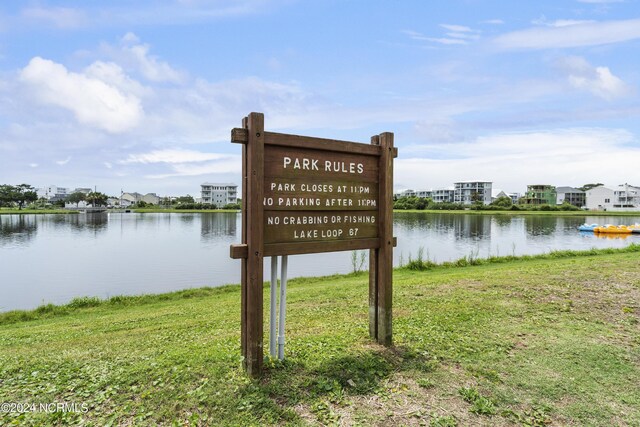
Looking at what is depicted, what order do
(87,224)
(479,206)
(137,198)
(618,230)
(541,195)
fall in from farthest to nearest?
(137,198) → (541,195) → (479,206) → (87,224) → (618,230)

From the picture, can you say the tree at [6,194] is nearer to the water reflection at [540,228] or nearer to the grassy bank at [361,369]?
the water reflection at [540,228]

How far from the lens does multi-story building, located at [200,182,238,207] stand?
383 feet

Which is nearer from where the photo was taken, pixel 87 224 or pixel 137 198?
pixel 87 224

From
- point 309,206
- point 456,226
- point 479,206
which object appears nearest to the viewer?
point 309,206

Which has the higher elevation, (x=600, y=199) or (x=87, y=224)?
(x=600, y=199)

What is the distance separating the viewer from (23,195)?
3799 inches

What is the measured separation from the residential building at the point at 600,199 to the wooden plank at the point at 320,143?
354 ft

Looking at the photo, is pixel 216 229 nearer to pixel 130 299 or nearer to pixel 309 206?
pixel 130 299

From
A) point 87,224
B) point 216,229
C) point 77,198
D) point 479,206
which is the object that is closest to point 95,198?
point 77,198

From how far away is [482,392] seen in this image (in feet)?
11.0

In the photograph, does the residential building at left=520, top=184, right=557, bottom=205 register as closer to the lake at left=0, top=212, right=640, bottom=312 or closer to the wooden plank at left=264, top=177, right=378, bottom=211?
the lake at left=0, top=212, right=640, bottom=312

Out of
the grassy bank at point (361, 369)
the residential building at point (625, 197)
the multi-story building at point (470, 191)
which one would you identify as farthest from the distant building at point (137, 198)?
the grassy bank at point (361, 369)

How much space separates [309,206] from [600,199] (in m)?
112

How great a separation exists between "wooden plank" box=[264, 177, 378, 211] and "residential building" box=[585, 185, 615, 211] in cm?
10770
